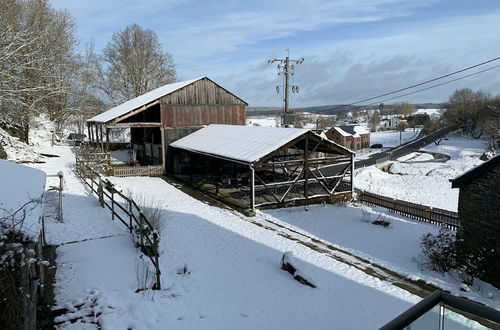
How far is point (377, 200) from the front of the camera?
19766mm

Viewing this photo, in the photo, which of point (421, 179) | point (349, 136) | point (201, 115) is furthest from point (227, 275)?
point (349, 136)

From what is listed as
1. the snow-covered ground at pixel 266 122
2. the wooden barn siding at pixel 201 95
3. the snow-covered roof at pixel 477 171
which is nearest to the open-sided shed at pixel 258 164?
the wooden barn siding at pixel 201 95

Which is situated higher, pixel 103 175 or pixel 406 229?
pixel 103 175

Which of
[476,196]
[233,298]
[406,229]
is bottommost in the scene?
[406,229]

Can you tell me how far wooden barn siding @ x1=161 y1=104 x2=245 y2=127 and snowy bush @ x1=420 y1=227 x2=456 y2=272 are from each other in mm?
16989

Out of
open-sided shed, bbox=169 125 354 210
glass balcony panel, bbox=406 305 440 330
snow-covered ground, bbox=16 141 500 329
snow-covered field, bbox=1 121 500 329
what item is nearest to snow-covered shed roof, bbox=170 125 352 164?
open-sided shed, bbox=169 125 354 210

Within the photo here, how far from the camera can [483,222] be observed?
11.0m

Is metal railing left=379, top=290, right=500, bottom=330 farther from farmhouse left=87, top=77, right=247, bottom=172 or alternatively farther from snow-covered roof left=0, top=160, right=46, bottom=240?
farmhouse left=87, top=77, right=247, bottom=172

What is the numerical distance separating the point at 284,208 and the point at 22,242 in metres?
13.0

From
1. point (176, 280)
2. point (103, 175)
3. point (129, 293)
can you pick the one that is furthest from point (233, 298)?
point (103, 175)

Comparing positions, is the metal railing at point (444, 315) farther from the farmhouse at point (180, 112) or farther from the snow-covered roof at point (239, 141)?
the farmhouse at point (180, 112)

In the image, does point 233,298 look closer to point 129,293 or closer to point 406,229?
point 129,293

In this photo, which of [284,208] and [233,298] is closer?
[233,298]

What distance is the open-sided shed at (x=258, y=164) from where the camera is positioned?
55.8ft
